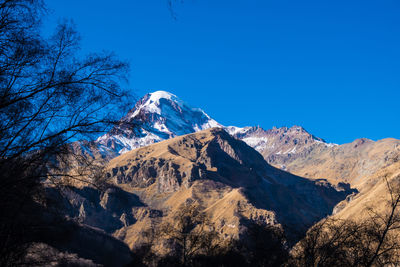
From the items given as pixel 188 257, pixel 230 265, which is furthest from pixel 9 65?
pixel 230 265

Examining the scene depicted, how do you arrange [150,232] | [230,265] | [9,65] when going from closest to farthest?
1. [9,65]
2. [230,265]
3. [150,232]

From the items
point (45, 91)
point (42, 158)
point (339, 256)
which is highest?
point (45, 91)

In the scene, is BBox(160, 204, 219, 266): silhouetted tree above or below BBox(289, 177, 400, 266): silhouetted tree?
above

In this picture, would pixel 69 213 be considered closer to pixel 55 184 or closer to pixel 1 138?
pixel 55 184

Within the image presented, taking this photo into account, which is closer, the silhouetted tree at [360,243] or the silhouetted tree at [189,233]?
the silhouetted tree at [360,243]

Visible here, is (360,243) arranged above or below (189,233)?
below

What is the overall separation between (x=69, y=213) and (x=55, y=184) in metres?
2.00

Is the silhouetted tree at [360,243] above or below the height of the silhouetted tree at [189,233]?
below

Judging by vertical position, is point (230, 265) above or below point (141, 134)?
below

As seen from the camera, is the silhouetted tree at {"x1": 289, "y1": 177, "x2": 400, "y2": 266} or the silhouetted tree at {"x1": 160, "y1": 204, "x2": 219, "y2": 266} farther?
the silhouetted tree at {"x1": 160, "y1": 204, "x2": 219, "y2": 266}

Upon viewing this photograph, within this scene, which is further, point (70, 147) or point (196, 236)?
point (196, 236)

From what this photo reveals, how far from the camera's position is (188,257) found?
30812 mm

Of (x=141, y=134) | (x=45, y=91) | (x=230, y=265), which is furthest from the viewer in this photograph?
(x=230, y=265)

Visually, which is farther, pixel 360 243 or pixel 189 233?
pixel 189 233
